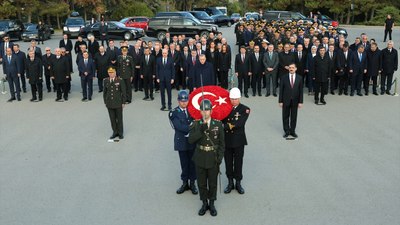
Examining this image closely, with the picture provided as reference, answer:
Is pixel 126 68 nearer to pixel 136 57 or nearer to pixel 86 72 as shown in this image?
pixel 86 72

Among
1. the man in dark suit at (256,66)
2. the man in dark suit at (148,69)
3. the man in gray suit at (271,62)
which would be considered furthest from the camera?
the man in dark suit at (256,66)

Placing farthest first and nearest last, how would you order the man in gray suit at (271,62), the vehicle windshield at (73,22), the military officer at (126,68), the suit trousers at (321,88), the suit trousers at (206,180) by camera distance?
the vehicle windshield at (73,22) < the man in gray suit at (271,62) < the military officer at (126,68) < the suit trousers at (321,88) < the suit trousers at (206,180)

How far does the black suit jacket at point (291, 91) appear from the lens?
9398 mm

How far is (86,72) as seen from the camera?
13203mm

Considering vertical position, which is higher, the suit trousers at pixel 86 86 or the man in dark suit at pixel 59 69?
the man in dark suit at pixel 59 69

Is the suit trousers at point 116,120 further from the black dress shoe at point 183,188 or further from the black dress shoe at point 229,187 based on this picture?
the black dress shoe at point 229,187

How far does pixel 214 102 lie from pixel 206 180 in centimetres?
124

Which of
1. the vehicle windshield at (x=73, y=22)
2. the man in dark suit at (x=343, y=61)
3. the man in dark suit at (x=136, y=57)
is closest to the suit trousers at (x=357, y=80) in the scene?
the man in dark suit at (x=343, y=61)

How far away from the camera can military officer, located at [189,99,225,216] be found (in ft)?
18.8

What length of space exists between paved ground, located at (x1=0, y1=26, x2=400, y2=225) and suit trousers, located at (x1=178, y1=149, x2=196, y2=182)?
348 mm

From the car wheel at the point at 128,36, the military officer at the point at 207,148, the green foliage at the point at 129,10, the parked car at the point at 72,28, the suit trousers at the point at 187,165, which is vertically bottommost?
the suit trousers at the point at 187,165

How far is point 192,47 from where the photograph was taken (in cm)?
1462

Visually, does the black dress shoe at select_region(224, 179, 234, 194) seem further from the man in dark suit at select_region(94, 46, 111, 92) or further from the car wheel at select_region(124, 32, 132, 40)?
the car wheel at select_region(124, 32, 132, 40)

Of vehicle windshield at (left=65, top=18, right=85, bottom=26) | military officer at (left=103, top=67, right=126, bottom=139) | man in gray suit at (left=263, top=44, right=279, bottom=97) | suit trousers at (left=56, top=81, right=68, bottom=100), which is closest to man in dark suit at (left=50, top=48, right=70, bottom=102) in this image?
suit trousers at (left=56, top=81, right=68, bottom=100)
